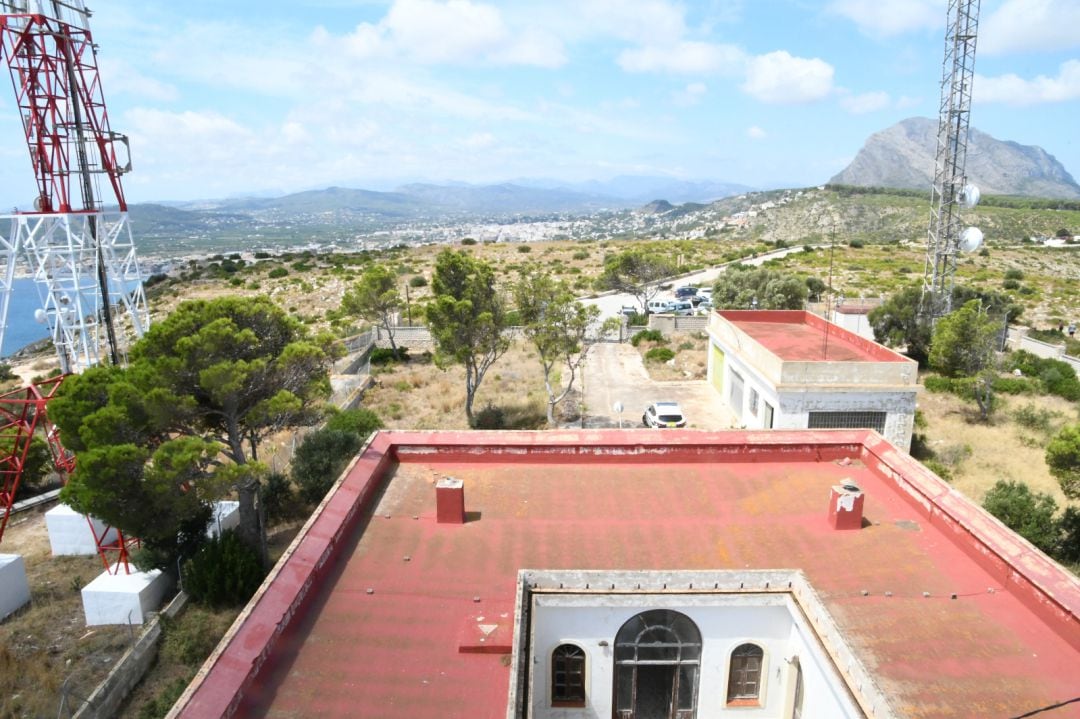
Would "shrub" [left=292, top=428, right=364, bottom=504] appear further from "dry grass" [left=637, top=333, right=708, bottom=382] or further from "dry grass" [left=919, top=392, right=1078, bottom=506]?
"dry grass" [left=919, top=392, right=1078, bottom=506]

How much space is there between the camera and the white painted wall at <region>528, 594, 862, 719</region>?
31.5 ft

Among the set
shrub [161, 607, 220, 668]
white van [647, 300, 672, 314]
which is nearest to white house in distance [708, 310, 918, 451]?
shrub [161, 607, 220, 668]

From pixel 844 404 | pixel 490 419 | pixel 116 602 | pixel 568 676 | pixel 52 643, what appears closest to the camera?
pixel 568 676

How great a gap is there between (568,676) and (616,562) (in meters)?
1.85

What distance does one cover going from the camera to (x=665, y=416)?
83.5ft

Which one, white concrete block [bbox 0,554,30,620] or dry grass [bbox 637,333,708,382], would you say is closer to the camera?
white concrete block [bbox 0,554,30,620]

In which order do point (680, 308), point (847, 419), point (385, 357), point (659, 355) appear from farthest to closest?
point (680, 308)
point (385, 357)
point (659, 355)
point (847, 419)

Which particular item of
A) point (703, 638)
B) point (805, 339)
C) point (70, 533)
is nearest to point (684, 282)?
point (805, 339)

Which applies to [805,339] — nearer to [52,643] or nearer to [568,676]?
[568,676]

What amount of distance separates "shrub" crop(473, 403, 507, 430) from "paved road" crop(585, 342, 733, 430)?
11.3 ft

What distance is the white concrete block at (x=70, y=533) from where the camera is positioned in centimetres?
1769

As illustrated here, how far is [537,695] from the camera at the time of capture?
9883 mm

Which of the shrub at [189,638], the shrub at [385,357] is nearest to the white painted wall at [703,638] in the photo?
the shrub at [189,638]

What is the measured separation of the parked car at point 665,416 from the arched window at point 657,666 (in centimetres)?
1533
